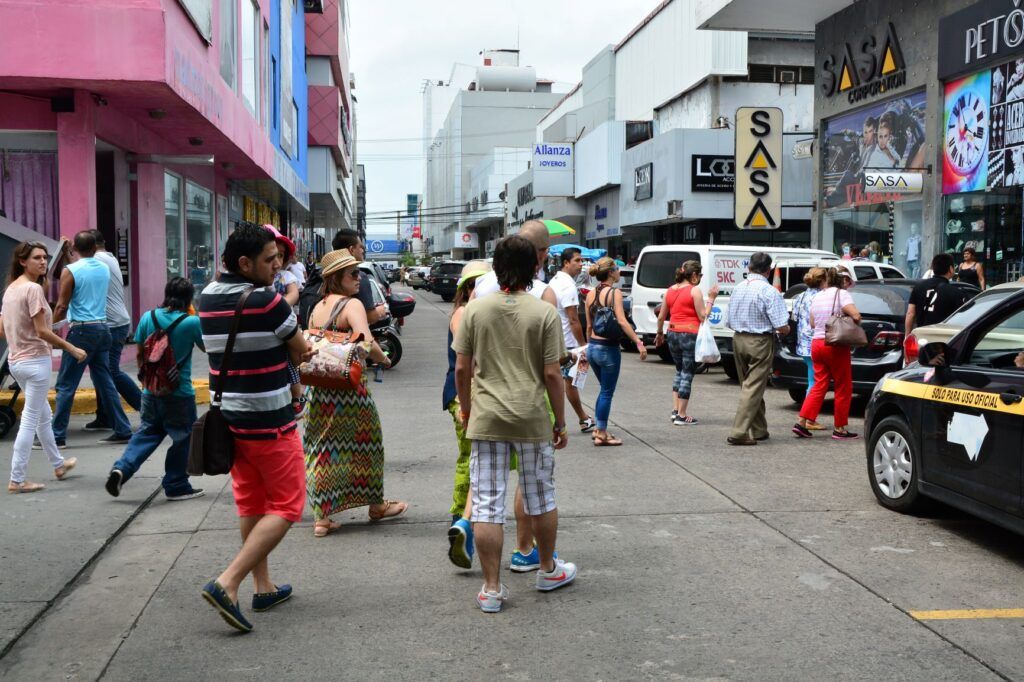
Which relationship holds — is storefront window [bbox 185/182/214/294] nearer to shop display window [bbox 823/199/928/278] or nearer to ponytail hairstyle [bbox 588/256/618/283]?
ponytail hairstyle [bbox 588/256/618/283]

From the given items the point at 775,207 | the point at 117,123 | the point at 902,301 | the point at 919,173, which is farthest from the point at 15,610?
the point at 775,207

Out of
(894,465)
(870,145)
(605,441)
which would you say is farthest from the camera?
(870,145)

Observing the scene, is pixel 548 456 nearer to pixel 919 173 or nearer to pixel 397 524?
pixel 397 524

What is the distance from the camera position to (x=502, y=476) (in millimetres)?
4844

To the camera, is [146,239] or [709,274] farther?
[146,239]

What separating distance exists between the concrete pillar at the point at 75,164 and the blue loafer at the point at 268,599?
32.5 ft

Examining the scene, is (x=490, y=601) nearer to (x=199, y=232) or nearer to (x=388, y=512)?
(x=388, y=512)

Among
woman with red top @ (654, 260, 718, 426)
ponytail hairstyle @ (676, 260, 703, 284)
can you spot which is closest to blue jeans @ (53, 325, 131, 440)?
woman with red top @ (654, 260, 718, 426)

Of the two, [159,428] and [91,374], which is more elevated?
[91,374]

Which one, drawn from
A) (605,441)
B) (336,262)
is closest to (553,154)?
(605,441)

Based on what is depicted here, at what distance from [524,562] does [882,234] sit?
57.7ft

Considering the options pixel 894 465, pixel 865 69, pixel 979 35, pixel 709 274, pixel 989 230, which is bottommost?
pixel 894 465

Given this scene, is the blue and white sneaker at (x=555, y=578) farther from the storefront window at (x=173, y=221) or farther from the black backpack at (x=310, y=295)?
the storefront window at (x=173, y=221)

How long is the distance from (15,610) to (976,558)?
501 cm
